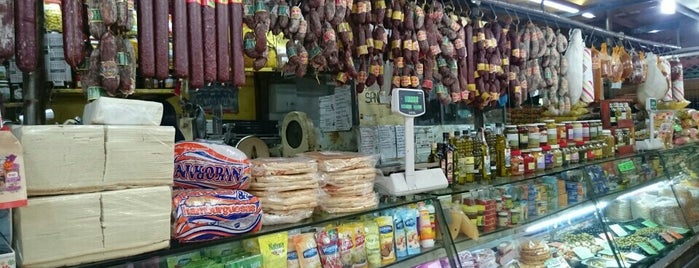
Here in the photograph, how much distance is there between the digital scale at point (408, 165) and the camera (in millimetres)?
2572

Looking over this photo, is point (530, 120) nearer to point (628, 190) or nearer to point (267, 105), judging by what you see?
point (628, 190)

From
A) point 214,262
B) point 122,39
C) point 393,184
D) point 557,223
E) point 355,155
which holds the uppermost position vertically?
point 122,39

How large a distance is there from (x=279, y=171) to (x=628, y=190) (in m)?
3.49

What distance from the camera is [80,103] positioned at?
599 cm

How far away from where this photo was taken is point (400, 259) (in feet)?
7.78

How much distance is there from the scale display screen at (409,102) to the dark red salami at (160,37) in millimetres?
1128

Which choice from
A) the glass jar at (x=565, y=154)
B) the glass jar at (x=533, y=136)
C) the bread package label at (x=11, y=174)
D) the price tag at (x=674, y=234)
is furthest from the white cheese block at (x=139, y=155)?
the price tag at (x=674, y=234)

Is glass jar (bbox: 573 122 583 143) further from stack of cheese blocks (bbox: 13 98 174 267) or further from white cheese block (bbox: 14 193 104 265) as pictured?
white cheese block (bbox: 14 193 104 265)

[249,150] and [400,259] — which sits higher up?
[249,150]

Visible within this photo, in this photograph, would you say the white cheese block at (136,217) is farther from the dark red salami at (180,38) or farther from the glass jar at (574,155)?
the glass jar at (574,155)

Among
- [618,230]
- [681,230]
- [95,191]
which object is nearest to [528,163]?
[618,230]

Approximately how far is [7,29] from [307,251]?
4.41ft

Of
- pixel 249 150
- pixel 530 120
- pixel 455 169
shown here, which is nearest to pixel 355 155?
pixel 455 169

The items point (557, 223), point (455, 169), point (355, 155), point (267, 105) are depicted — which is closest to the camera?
point (355, 155)
